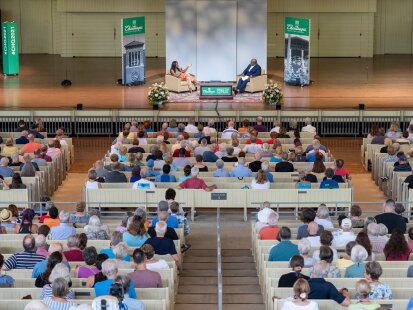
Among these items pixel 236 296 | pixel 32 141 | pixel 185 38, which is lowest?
pixel 236 296

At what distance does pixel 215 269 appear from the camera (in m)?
14.7

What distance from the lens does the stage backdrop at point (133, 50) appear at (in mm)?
31812

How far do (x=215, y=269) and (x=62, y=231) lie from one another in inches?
86.1

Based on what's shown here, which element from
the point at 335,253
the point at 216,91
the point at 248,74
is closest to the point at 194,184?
the point at 335,253

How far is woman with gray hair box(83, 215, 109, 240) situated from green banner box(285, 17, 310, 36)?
19.0 meters

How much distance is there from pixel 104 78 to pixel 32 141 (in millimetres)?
14149

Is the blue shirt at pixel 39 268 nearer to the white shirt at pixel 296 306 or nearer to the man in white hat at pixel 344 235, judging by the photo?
the white shirt at pixel 296 306

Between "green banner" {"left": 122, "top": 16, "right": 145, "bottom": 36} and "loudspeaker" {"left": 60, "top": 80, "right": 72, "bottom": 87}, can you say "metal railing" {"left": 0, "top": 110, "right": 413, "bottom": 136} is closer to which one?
"green banner" {"left": 122, "top": 16, "right": 145, "bottom": 36}

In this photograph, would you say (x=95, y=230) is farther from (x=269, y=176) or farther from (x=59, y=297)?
(x=269, y=176)

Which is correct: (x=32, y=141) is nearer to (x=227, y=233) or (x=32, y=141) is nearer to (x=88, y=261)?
(x=227, y=233)

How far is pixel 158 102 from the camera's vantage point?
93.1 feet

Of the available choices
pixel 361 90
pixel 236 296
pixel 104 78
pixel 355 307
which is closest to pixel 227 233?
pixel 236 296

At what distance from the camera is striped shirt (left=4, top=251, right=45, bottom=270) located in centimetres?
1270

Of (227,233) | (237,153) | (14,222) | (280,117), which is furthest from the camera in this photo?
(280,117)
